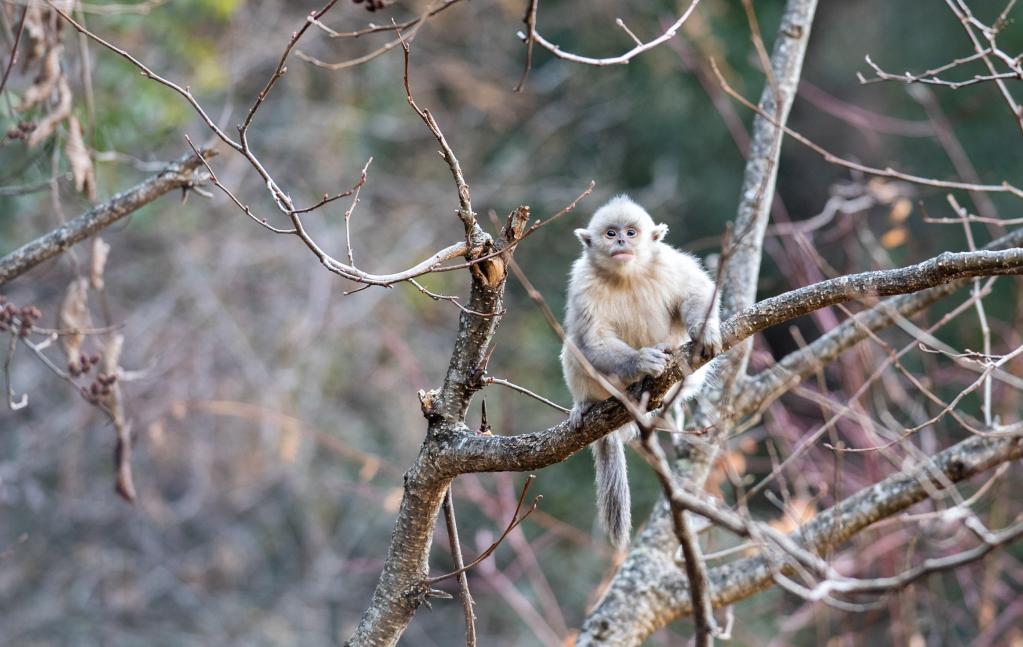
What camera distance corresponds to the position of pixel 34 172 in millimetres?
4594

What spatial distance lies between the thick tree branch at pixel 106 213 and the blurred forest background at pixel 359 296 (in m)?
4.10

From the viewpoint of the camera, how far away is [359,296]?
9.37 meters

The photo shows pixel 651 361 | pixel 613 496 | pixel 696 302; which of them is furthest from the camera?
pixel 613 496

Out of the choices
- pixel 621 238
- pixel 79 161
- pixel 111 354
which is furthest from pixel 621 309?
pixel 79 161

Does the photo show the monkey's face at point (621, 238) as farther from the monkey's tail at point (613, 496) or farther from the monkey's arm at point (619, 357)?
the monkey's tail at point (613, 496)

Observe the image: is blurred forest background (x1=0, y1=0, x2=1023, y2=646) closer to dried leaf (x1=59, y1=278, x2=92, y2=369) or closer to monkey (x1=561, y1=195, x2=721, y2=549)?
dried leaf (x1=59, y1=278, x2=92, y2=369)

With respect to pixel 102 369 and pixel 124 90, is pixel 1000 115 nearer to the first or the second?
pixel 124 90

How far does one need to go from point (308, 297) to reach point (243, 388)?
90cm

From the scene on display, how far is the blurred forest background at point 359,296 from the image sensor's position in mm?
8602

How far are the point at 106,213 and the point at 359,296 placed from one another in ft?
20.2

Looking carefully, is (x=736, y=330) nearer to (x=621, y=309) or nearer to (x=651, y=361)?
(x=651, y=361)

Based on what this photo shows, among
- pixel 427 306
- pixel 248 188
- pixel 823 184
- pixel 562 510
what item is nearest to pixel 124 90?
pixel 248 188

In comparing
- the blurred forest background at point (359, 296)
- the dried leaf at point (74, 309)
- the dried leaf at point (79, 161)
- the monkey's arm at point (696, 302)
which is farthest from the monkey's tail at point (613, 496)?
the blurred forest background at point (359, 296)

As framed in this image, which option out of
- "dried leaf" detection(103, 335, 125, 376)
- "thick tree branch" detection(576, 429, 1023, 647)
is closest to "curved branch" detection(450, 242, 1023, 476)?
"thick tree branch" detection(576, 429, 1023, 647)
